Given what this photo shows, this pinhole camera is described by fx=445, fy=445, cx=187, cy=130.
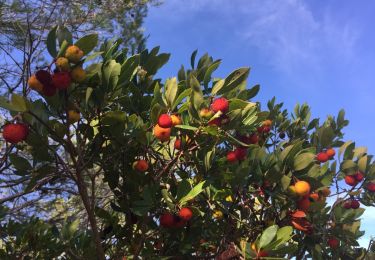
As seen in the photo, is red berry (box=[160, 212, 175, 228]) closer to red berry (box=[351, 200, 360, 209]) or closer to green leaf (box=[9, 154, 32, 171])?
green leaf (box=[9, 154, 32, 171])

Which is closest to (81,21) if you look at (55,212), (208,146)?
(55,212)

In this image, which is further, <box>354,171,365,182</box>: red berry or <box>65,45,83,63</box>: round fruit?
<box>354,171,365,182</box>: red berry

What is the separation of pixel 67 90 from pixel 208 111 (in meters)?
0.76

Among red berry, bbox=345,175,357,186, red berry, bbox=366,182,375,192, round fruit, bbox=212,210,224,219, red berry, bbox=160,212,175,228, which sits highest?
red berry, bbox=345,175,357,186

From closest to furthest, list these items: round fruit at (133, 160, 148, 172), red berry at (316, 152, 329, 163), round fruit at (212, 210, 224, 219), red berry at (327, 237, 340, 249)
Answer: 1. round fruit at (133, 160, 148, 172)
2. round fruit at (212, 210, 224, 219)
3. red berry at (327, 237, 340, 249)
4. red berry at (316, 152, 329, 163)

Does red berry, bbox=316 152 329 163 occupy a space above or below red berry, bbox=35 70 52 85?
above

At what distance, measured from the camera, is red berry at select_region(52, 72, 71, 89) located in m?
2.19

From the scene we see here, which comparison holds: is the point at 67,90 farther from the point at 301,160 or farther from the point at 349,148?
the point at 349,148

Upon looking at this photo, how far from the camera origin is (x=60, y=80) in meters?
2.19

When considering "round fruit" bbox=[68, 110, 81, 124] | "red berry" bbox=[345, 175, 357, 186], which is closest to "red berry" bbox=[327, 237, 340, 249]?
"red berry" bbox=[345, 175, 357, 186]

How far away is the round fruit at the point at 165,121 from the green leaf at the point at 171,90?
0.49 ft

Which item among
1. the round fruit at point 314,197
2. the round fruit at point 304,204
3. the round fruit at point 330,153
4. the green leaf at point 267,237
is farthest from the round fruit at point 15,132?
the round fruit at point 330,153

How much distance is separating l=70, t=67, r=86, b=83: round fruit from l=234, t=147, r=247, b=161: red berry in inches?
42.7

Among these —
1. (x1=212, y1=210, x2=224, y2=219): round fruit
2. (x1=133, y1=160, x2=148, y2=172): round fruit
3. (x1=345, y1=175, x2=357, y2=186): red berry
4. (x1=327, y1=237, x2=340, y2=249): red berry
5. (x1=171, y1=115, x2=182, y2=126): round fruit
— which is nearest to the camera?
(x1=171, y1=115, x2=182, y2=126): round fruit
